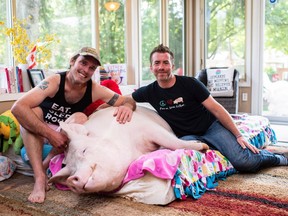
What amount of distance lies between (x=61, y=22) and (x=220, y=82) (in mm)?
2271

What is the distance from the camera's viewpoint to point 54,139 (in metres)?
1.92

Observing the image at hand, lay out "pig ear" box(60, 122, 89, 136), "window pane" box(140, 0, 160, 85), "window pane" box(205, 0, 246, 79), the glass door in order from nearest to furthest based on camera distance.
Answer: "pig ear" box(60, 122, 89, 136), "window pane" box(140, 0, 160, 85), the glass door, "window pane" box(205, 0, 246, 79)

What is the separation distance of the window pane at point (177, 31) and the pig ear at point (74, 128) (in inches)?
137

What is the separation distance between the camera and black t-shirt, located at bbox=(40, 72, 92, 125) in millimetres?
2156

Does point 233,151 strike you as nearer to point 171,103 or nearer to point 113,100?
point 171,103

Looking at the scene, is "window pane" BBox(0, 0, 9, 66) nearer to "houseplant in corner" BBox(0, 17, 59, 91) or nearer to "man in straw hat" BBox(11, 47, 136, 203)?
"houseplant in corner" BBox(0, 17, 59, 91)

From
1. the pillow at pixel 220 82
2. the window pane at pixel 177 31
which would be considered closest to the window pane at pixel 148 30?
the window pane at pixel 177 31

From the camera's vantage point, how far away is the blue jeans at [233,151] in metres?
2.20

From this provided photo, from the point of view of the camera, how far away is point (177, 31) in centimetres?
527

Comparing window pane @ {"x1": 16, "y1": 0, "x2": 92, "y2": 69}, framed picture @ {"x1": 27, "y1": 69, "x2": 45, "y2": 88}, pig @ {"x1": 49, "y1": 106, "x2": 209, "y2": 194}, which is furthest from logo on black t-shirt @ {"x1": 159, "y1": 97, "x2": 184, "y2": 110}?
window pane @ {"x1": 16, "y1": 0, "x2": 92, "y2": 69}

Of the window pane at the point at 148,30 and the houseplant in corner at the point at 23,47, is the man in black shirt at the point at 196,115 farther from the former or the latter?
the window pane at the point at 148,30

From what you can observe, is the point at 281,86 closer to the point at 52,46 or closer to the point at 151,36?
the point at 151,36

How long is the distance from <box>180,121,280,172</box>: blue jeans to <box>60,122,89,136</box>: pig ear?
0.72m

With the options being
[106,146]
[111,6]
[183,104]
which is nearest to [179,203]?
[106,146]
